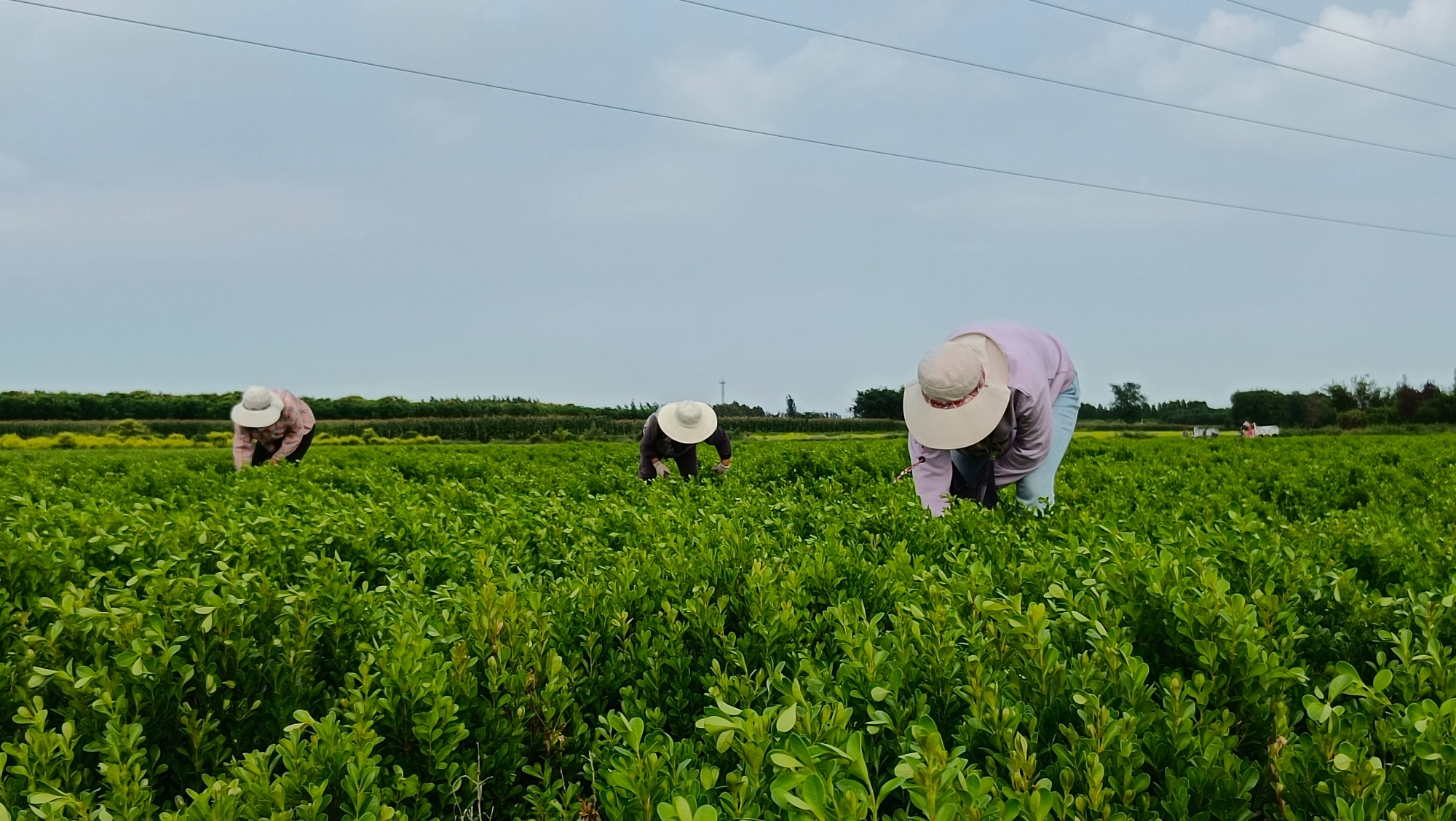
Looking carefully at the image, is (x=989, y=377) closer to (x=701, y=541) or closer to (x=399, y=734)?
(x=701, y=541)

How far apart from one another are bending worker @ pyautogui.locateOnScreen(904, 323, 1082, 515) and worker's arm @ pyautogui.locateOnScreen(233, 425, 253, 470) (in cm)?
899

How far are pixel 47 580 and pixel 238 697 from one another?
1889 millimetres

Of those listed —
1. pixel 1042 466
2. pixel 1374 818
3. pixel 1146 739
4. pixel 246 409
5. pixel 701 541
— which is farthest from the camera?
pixel 246 409

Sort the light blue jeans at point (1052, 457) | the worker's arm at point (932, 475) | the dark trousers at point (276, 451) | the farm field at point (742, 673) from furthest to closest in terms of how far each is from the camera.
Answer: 1. the dark trousers at point (276, 451)
2. the light blue jeans at point (1052, 457)
3. the worker's arm at point (932, 475)
4. the farm field at point (742, 673)

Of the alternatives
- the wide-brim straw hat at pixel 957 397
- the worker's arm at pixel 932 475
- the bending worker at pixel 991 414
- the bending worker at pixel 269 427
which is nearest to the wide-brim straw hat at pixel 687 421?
the bending worker at pixel 991 414

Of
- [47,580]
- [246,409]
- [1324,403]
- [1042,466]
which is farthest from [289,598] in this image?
[1324,403]

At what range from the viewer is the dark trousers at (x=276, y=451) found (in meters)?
12.5

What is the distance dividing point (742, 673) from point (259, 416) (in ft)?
33.7

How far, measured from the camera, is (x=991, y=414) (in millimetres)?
5332

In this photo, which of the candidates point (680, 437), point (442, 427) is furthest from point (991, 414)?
point (442, 427)

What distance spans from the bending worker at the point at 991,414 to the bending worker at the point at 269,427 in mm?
7989

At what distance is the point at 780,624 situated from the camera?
2.89 meters

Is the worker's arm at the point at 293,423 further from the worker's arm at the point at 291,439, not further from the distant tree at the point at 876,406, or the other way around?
the distant tree at the point at 876,406

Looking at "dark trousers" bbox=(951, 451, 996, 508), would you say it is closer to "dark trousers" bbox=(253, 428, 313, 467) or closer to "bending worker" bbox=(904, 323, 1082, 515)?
"bending worker" bbox=(904, 323, 1082, 515)
